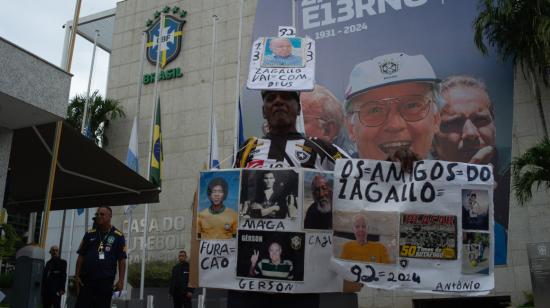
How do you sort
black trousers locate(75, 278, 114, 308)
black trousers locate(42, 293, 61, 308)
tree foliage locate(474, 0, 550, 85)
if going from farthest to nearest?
1. tree foliage locate(474, 0, 550, 85)
2. black trousers locate(42, 293, 61, 308)
3. black trousers locate(75, 278, 114, 308)

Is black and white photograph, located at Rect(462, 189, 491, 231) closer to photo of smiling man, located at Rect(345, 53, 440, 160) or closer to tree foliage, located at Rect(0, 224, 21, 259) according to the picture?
tree foliage, located at Rect(0, 224, 21, 259)

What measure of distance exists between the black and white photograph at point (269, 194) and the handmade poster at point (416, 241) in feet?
0.94

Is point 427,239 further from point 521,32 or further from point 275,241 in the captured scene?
point 521,32

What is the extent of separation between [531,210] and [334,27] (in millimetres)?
8885

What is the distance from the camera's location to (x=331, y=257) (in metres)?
3.18

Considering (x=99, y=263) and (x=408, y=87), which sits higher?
(x=408, y=87)

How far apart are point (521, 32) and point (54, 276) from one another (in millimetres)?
13047

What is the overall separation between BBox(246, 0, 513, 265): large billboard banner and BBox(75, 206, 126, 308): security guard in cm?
1045

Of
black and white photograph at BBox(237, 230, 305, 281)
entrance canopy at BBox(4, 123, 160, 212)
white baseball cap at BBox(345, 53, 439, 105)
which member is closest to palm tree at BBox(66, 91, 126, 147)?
white baseball cap at BBox(345, 53, 439, 105)

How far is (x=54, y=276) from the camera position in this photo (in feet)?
35.5

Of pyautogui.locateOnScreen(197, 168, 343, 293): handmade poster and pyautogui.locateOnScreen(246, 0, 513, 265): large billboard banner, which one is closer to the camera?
pyautogui.locateOnScreen(197, 168, 343, 293): handmade poster

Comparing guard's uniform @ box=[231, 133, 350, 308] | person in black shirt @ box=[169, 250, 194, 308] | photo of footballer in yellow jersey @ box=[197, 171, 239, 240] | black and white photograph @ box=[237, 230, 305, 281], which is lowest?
person in black shirt @ box=[169, 250, 194, 308]

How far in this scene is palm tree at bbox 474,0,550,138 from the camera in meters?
13.6

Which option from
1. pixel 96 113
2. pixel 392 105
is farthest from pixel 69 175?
pixel 96 113
